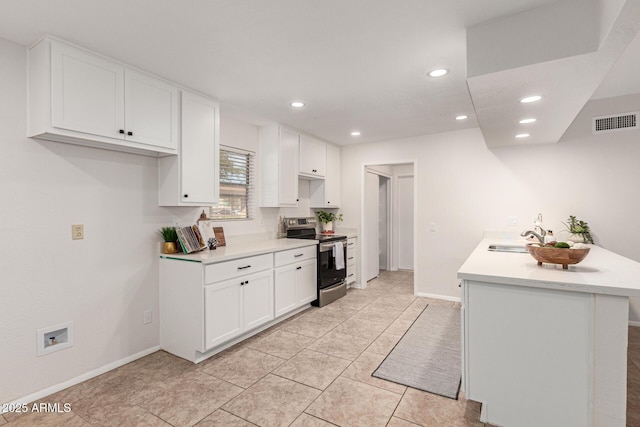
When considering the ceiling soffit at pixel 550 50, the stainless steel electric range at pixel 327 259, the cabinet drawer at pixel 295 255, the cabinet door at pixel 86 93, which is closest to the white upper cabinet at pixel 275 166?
the stainless steel electric range at pixel 327 259

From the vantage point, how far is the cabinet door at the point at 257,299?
301cm

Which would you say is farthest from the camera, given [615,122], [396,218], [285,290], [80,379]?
[396,218]

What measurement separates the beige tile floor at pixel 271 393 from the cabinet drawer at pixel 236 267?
2.29ft

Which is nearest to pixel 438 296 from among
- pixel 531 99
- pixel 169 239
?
pixel 531 99

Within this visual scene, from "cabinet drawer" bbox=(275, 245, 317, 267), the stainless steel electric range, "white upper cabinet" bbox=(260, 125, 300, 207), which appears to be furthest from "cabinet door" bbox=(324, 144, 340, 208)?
"cabinet drawer" bbox=(275, 245, 317, 267)

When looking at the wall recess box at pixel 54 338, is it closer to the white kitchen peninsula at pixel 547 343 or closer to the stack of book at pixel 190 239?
the stack of book at pixel 190 239

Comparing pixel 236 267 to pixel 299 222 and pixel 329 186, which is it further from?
pixel 329 186

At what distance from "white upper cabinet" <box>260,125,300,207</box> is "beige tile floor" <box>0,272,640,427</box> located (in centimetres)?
171

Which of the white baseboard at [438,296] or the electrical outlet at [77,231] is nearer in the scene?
the electrical outlet at [77,231]

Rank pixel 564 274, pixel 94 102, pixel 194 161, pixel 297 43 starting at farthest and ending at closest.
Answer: pixel 194 161 → pixel 94 102 → pixel 297 43 → pixel 564 274

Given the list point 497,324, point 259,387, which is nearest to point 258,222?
point 259,387

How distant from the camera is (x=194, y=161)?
2.88 metres

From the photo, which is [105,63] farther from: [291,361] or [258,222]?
[291,361]

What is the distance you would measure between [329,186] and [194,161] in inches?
99.2
